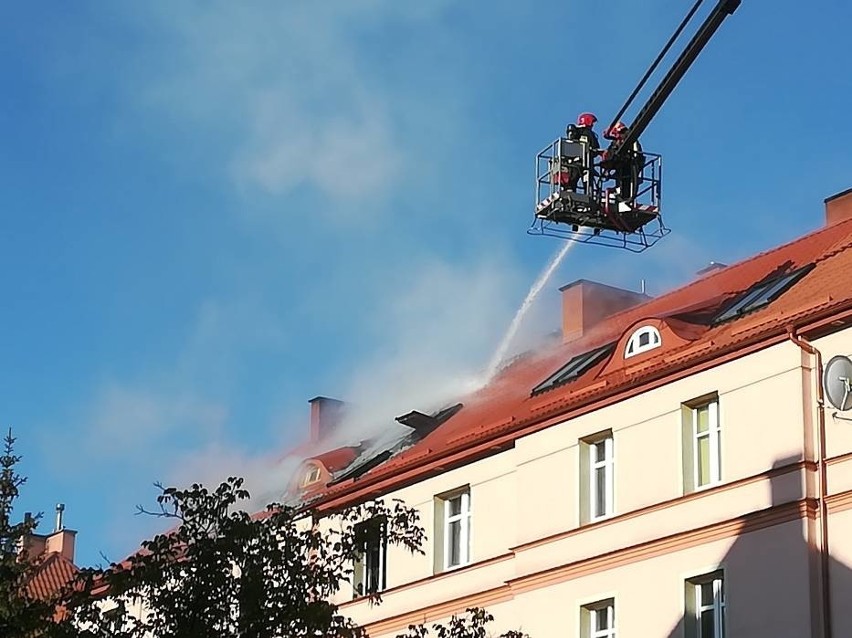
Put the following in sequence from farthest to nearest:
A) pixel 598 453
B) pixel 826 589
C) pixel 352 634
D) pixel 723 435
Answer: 1. pixel 598 453
2. pixel 723 435
3. pixel 826 589
4. pixel 352 634

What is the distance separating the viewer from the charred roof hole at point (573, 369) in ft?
132

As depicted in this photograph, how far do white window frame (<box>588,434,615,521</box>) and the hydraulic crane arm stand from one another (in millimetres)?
5663

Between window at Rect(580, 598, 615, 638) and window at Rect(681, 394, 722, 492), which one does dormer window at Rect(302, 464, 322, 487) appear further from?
window at Rect(681, 394, 722, 492)

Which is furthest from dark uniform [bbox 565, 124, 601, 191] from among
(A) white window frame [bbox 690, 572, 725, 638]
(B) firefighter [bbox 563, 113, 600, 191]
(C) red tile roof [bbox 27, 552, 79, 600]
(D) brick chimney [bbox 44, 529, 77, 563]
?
(D) brick chimney [bbox 44, 529, 77, 563]

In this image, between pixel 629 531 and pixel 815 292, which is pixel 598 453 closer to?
pixel 629 531

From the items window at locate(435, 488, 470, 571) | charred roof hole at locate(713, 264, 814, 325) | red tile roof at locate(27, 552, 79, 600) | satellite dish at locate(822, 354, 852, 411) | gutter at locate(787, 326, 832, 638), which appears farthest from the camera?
red tile roof at locate(27, 552, 79, 600)

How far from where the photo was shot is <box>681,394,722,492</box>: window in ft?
114

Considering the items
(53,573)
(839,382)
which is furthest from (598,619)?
(53,573)

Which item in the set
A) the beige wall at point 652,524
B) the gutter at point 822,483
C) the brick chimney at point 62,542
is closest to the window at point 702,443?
the beige wall at point 652,524

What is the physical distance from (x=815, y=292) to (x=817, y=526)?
477cm

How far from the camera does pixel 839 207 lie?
42125mm

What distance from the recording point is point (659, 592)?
3491 centimetres

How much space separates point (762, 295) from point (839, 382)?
4857mm

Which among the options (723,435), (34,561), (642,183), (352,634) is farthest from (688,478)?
(34,561)
